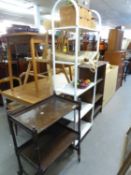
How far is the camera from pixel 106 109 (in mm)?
3039

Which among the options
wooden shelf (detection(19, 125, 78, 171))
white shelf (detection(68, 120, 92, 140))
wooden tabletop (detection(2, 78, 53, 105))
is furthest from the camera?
white shelf (detection(68, 120, 92, 140))

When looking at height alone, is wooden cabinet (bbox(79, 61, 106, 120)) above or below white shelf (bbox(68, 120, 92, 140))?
above

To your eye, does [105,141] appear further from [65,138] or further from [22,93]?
[22,93]

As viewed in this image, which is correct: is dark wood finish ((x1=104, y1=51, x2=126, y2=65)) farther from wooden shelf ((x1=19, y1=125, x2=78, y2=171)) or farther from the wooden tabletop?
wooden shelf ((x1=19, y1=125, x2=78, y2=171))

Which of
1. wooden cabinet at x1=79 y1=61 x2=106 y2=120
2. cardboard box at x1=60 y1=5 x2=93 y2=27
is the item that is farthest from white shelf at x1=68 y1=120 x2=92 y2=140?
cardboard box at x1=60 y1=5 x2=93 y2=27

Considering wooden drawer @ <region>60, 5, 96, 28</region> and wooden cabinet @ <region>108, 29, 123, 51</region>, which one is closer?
wooden drawer @ <region>60, 5, 96, 28</region>

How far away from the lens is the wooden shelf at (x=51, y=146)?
1.33 m

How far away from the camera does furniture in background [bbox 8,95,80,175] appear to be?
3.87ft

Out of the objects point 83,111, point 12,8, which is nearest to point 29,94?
point 83,111

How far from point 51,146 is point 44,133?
235mm

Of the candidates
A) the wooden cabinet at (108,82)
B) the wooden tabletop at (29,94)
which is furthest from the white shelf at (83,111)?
the wooden cabinet at (108,82)

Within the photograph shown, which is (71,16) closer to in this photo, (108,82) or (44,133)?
(44,133)

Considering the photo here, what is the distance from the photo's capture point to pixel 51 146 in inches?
58.6

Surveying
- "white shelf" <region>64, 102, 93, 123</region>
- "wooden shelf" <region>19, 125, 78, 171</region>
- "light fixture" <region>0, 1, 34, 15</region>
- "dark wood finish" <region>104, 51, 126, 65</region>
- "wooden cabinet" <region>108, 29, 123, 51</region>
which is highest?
"light fixture" <region>0, 1, 34, 15</region>
